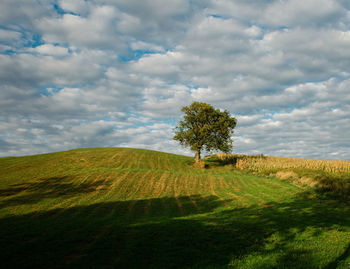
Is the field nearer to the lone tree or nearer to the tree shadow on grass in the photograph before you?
the tree shadow on grass

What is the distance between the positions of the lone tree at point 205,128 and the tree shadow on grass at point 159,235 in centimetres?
3401

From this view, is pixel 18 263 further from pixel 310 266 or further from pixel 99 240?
pixel 310 266

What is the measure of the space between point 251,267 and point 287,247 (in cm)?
334

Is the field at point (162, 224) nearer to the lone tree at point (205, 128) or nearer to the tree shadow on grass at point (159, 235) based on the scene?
the tree shadow on grass at point (159, 235)

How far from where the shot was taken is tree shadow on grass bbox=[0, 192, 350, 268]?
31.0ft

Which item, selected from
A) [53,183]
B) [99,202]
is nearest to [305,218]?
[99,202]

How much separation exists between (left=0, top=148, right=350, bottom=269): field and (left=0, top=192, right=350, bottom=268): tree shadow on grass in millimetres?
48

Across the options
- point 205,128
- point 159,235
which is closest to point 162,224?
point 159,235

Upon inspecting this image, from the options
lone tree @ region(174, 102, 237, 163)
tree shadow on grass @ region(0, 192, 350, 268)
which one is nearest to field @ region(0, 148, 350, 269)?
tree shadow on grass @ region(0, 192, 350, 268)

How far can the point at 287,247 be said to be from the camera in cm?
1112

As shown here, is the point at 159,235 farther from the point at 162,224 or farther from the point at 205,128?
the point at 205,128

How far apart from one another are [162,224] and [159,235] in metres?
2.13

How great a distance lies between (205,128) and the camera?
5291cm

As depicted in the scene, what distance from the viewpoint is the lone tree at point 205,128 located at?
53.8 m
